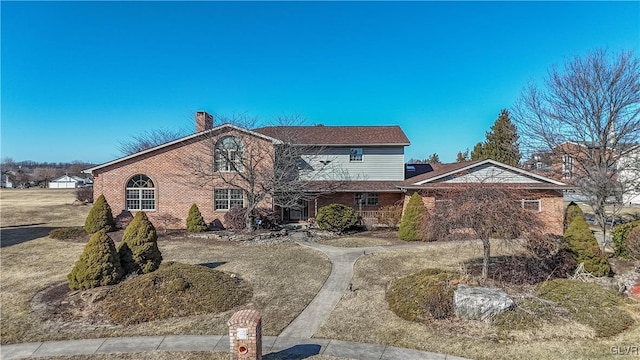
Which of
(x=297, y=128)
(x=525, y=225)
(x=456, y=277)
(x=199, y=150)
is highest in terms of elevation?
(x=297, y=128)

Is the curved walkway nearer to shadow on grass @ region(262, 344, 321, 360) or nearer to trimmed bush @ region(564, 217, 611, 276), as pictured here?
shadow on grass @ region(262, 344, 321, 360)

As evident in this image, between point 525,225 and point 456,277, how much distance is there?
2365mm

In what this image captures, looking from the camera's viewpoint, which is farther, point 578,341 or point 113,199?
point 113,199

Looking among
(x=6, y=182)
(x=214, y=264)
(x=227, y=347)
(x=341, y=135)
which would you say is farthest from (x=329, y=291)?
(x=6, y=182)

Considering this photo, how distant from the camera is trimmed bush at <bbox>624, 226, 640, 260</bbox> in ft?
42.0

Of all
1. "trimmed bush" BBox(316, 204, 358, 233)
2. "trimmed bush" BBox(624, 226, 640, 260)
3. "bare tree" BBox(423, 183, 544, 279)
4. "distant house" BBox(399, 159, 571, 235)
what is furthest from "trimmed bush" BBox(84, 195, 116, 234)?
"trimmed bush" BBox(624, 226, 640, 260)

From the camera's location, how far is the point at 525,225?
988cm

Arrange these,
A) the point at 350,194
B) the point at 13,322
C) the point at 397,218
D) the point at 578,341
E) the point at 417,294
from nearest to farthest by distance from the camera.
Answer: the point at 578,341
the point at 13,322
the point at 417,294
the point at 397,218
the point at 350,194

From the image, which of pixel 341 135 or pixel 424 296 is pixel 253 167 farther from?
pixel 424 296

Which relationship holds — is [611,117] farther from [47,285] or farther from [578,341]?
[47,285]

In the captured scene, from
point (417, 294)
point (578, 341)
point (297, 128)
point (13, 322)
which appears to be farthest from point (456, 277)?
point (297, 128)

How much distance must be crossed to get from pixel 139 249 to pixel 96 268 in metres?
1.58

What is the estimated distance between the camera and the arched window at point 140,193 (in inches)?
896

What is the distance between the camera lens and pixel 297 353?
23.3 ft
